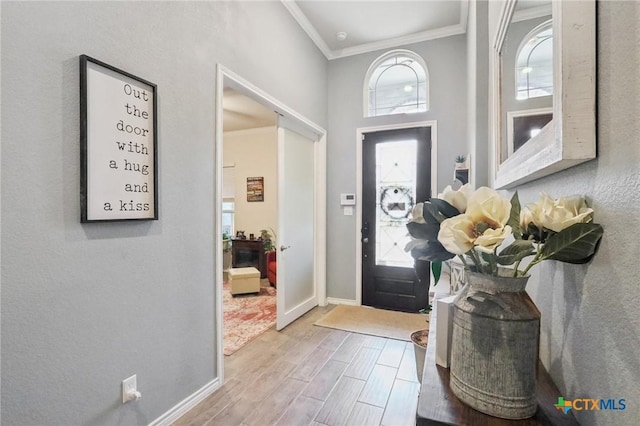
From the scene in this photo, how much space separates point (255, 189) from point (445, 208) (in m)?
5.77

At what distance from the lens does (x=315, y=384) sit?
2141 millimetres

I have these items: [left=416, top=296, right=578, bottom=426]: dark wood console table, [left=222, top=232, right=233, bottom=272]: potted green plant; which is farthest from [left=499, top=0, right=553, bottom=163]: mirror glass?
[left=222, top=232, right=233, bottom=272]: potted green plant

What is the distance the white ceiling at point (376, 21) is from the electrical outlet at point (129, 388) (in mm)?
3260

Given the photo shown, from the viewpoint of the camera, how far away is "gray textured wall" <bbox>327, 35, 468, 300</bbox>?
3455 mm

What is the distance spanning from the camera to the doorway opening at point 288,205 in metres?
2.10

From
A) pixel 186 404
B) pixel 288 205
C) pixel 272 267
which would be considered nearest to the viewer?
pixel 186 404

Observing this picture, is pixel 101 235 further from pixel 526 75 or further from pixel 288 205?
pixel 288 205

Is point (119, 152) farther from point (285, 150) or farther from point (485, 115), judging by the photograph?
point (485, 115)

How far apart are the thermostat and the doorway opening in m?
0.25

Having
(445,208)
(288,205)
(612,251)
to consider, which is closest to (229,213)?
(288,205)

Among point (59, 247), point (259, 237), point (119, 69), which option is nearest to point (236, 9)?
point (119, 69)

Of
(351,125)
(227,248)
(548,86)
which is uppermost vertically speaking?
(351,125)

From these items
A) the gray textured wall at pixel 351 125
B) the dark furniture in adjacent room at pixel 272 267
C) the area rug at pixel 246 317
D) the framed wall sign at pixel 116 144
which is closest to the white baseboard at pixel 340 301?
the gray textured wall at pixel 351 125

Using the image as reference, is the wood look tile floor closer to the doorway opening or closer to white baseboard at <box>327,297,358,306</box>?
the doorway opening
